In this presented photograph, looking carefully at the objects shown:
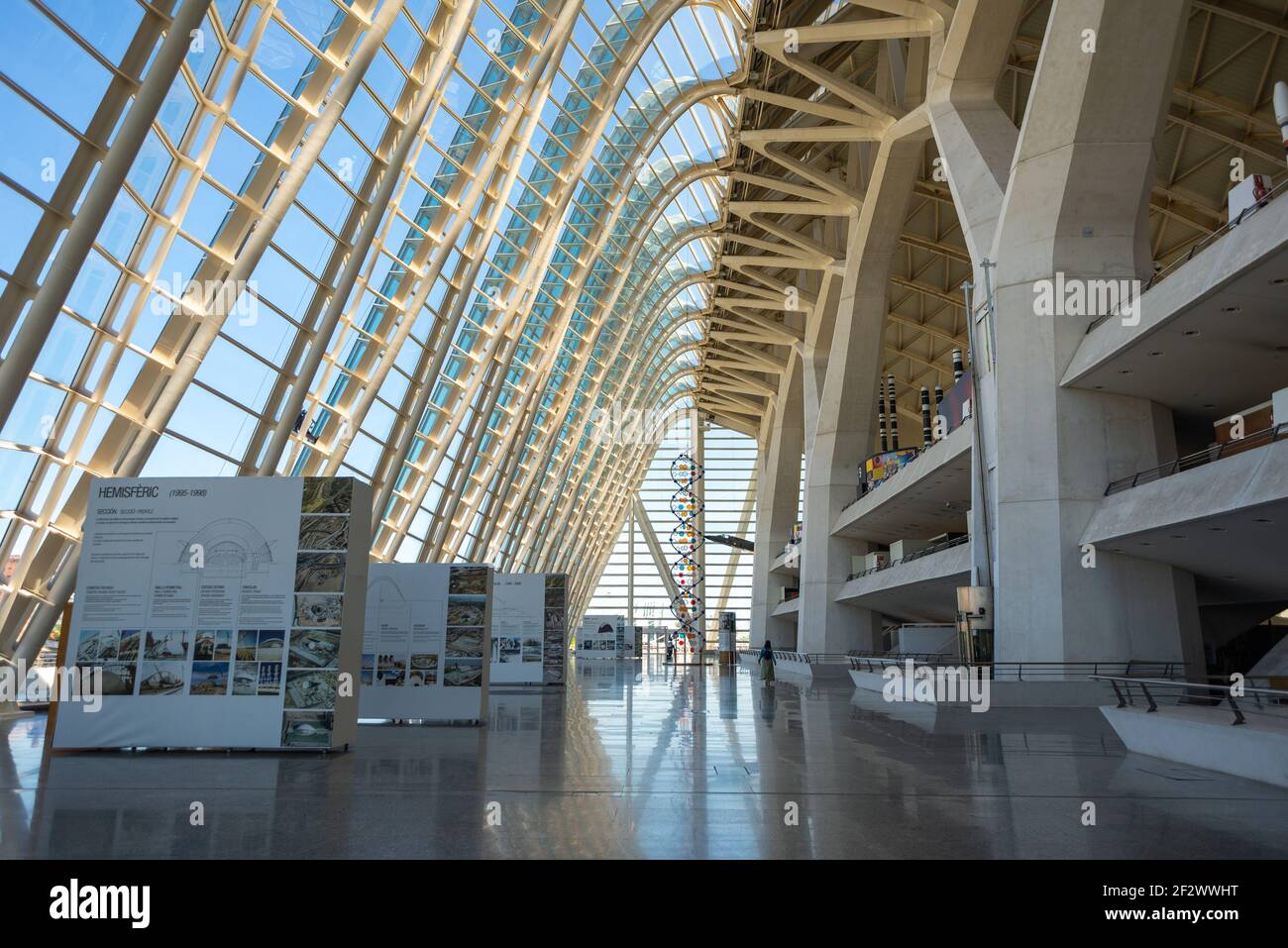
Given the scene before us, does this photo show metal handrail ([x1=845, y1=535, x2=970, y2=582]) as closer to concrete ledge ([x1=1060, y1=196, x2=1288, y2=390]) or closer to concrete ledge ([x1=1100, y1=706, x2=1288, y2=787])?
concrete ledge ([x1=1060, y1=196, x2=1288, y2=390])

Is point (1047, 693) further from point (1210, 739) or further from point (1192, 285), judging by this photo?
point (1210, 739)

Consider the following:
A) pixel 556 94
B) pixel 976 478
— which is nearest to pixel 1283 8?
pixel 976 478

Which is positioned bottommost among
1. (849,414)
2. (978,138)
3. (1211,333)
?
(1211,333)

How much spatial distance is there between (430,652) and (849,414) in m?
26.1

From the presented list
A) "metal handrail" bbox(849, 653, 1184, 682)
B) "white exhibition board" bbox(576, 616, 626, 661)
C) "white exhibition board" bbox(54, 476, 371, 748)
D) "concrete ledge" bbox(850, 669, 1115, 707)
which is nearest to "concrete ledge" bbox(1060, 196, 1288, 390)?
"metal handrail" bbox(849, 653, 1184, 682)

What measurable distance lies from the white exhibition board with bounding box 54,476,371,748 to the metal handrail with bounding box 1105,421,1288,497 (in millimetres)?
12847

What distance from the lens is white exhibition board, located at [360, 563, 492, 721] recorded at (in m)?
14.9

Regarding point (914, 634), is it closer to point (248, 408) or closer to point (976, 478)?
point (976, 478)

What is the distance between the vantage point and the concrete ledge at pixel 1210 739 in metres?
8.10

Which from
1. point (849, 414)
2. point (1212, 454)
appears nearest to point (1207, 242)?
point (1212, 454)

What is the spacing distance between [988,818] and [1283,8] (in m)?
29.0

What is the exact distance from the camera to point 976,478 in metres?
21.0

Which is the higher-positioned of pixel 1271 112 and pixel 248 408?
pixel 1271 112

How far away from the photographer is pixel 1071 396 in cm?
1919
